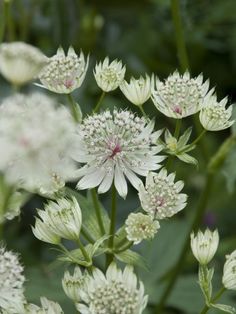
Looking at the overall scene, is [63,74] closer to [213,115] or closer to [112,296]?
[213,115]

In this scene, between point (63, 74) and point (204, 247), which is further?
point (63, 74)

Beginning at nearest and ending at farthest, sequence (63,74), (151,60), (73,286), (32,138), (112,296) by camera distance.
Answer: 1. (32,138)
2. (112,296)
3. (73,286)
4. (63,74)
5. (151,60)

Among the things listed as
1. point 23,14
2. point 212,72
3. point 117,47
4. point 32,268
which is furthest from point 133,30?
point 32,268

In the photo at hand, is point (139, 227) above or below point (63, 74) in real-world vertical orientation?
below

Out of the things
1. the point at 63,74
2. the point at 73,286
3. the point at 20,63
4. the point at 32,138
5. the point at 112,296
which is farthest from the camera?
the point at 63,74

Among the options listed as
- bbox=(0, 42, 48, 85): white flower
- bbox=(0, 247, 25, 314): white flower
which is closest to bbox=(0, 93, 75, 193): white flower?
bbox=(0, 42, 48, 85): white flower

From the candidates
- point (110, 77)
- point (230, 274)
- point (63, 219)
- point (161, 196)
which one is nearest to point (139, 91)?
point (110, 77)

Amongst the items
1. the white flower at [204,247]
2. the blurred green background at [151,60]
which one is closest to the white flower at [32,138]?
the white flower at [204,247]

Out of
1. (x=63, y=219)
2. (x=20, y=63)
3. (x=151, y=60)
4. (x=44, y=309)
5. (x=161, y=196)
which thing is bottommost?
(x=44, y=309)
